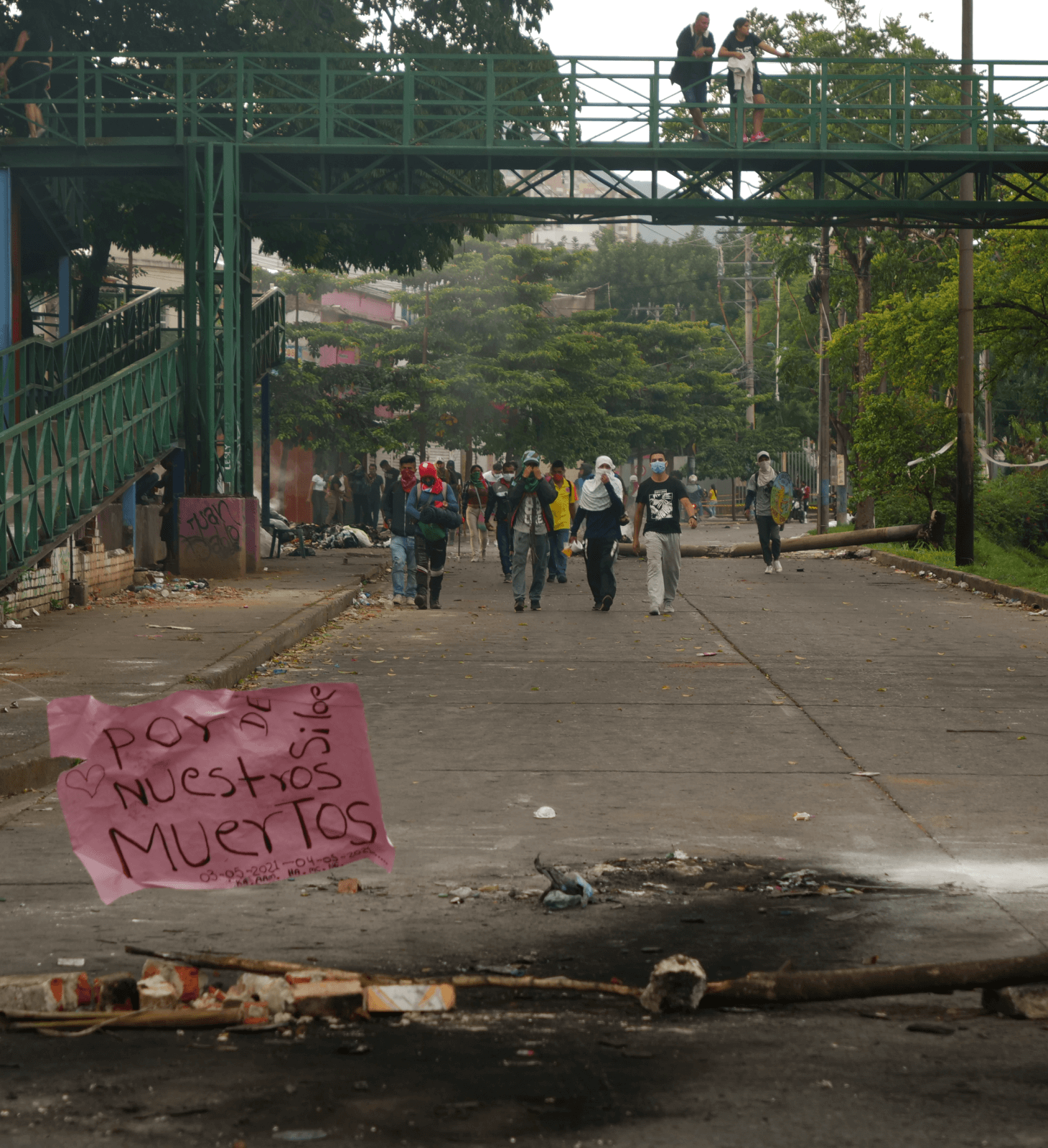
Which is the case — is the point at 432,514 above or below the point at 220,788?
below

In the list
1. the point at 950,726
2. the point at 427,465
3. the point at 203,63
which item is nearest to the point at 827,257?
the point at 203,63

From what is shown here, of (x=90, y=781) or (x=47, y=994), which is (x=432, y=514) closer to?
(x=90, y=781)

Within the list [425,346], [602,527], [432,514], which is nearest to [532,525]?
[602,527]

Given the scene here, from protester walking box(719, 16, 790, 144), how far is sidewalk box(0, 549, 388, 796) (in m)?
9.67

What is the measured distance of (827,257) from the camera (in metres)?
41.5

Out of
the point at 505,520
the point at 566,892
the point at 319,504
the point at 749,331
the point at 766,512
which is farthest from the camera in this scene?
the point at 749,331

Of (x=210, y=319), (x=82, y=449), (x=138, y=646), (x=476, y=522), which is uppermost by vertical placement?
(x=210, y=319)

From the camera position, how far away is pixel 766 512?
84.5 ft

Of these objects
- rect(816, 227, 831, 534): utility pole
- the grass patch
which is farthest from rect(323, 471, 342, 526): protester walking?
the grass patch

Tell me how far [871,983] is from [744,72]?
22.0 meters

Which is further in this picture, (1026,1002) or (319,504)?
(319,504)

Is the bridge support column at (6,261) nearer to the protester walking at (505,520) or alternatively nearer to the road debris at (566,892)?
the protester walking at (505,520)

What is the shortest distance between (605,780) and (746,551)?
81.0 feet

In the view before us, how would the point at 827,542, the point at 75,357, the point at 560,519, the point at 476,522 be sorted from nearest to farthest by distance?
the point at 75,357 < the point at 560,519 < the point at 476,522 < the point at 827,542
